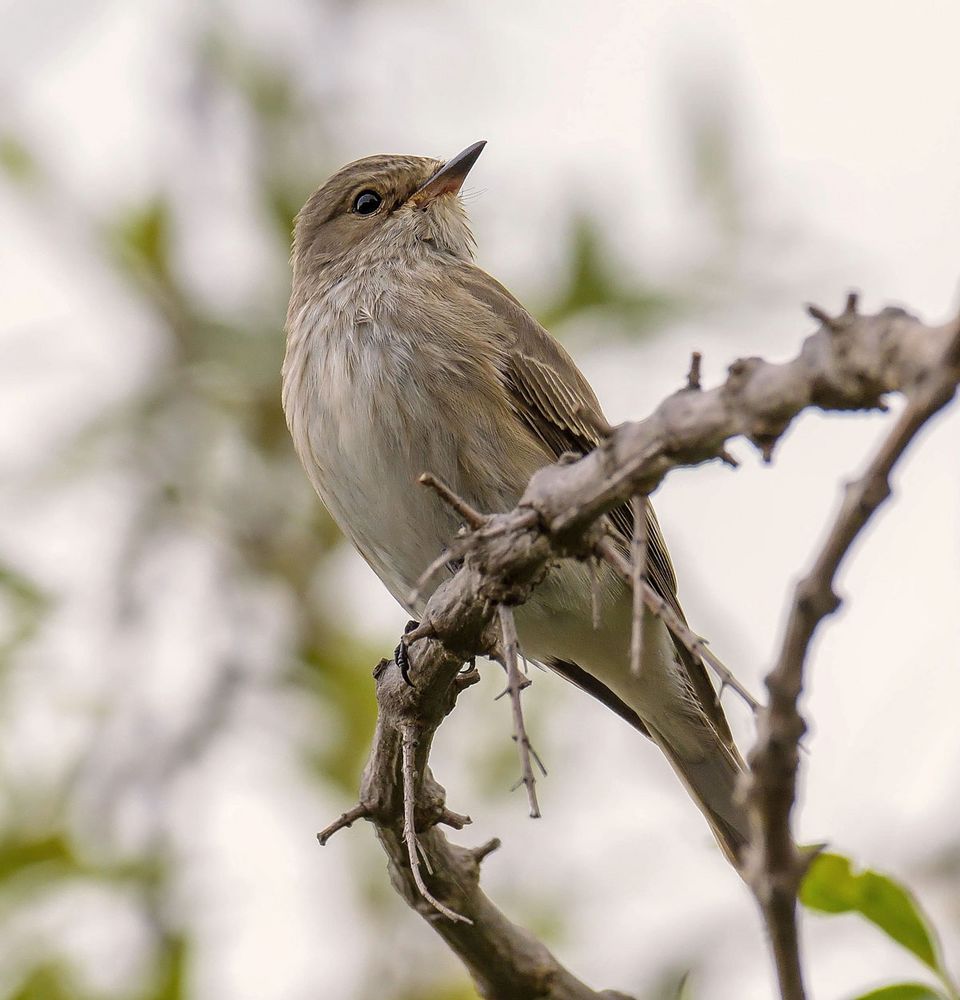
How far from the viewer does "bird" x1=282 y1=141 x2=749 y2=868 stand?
4578 millimetres

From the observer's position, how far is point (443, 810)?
346cm

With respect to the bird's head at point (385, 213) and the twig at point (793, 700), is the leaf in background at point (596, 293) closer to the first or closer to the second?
the bird's head at point (385, 213)

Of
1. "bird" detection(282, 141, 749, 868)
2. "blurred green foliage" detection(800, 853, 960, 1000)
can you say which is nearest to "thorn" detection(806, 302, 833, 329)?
"blurred green foliage" detection(800, 853, 960, 1000)

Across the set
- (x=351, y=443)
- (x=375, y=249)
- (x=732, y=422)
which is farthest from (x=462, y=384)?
(x=732, y=422)

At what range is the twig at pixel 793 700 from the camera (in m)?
1.71

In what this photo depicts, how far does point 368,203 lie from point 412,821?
3465mm

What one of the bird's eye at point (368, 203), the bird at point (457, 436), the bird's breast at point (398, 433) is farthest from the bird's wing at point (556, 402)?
the bird's eye at point (368, 203)

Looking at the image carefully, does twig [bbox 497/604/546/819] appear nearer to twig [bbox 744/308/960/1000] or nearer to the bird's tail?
twig [bbox 744/308/960/1000]

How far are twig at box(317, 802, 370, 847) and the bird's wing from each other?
1522 mm

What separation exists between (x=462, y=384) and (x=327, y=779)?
1881 millimetres

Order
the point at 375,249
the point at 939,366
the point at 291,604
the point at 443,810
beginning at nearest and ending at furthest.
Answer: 1. the point at 939,366
2. the point at 443,810
3. the point at 375,249
4. the point at 291,604

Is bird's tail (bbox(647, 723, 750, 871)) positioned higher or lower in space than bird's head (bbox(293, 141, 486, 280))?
lower

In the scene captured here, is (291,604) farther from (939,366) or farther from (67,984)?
(939,366)

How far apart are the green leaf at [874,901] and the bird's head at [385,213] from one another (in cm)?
324
